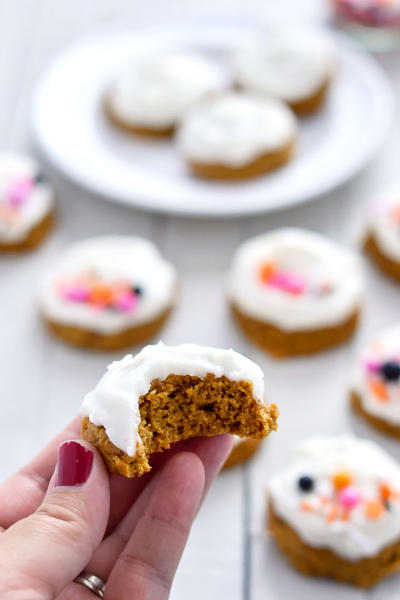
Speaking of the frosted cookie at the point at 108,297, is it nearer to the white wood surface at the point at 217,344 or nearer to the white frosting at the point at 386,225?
the white wood surface at the point at 217,344

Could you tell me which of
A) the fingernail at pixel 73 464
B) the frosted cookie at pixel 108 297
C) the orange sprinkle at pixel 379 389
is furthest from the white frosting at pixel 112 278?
the fingernail at pixel 73 464

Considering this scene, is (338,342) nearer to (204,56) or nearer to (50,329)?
(50,329)

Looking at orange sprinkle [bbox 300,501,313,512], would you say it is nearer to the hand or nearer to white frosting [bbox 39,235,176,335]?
the hand

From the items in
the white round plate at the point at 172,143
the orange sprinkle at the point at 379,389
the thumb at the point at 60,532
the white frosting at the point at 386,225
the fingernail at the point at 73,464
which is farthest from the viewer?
the white round plate at the point at 172,143

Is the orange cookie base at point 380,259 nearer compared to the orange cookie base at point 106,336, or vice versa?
the orange cookie base at point 106,336

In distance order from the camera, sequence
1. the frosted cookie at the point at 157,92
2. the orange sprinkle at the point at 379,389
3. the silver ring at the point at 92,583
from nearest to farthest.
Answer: the silver ring at the point at 92,583 → the orange sprinkle at the point at 379,389 → the frosted cookie at the point at 157,92

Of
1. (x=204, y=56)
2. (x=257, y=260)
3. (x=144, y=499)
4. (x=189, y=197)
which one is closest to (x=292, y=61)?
(x=204, y=56)

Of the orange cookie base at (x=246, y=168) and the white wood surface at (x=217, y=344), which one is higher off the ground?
the orange cookie base at (x=246, y=168)
